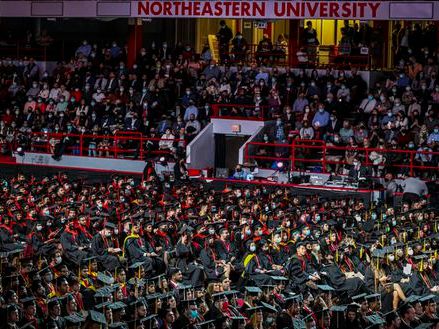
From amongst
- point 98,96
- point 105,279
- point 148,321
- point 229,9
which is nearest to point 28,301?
point 148,321

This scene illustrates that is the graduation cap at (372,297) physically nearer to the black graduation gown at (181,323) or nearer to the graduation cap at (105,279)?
the black graduation gown at (181,323)

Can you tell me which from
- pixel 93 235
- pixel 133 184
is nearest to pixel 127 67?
pixel 133 184

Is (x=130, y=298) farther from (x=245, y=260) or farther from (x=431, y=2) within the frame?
(x=431, y=2)

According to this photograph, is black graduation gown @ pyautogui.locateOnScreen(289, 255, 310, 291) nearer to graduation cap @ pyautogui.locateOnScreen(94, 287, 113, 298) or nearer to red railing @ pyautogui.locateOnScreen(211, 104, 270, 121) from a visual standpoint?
graduation cap @ pyautogui.locateOnScreen(94, 287, 113, 298)

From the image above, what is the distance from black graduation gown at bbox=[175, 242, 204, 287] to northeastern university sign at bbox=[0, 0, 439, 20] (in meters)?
14.7

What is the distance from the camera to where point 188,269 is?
24922mm

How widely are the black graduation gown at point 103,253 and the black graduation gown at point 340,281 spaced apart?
3968 mm

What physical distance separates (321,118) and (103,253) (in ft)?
40.4

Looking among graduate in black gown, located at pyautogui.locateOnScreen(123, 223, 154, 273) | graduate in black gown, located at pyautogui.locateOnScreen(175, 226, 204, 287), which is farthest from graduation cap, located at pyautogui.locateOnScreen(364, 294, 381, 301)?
graduate in black gown, located at pyautogui.locateOnScreen(123, 223, 154, 273)

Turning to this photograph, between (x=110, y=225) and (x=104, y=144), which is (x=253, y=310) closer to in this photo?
(x=110, y=225)

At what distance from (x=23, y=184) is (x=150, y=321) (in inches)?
Result: 518

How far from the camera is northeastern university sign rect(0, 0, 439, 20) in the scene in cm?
3809

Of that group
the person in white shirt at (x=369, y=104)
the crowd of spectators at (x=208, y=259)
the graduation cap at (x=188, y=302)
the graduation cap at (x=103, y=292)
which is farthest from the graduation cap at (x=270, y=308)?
the person in white shirt at (x=369, y=104)

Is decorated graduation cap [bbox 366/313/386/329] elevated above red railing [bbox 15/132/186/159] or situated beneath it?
situated beneath
